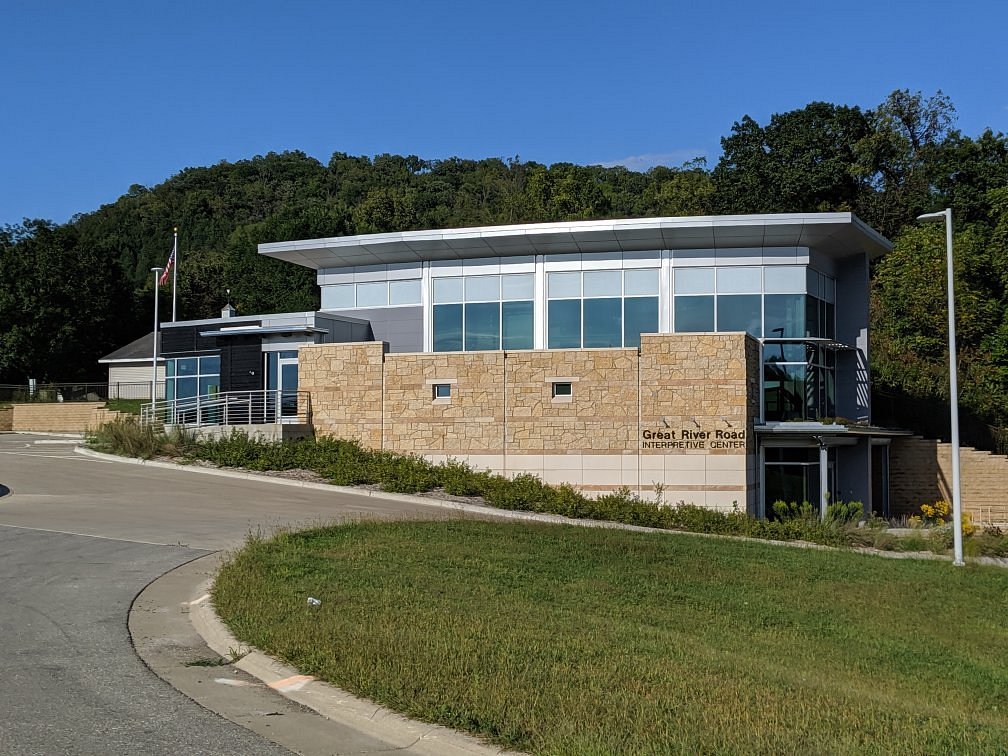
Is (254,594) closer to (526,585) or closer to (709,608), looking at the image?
(526,585)

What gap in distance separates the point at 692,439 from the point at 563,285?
8.70 m

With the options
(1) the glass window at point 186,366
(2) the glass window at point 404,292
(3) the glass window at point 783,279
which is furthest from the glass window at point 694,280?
(1) the glass window at point 186,366

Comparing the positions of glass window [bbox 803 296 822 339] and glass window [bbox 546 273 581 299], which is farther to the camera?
glass window [bbox 546 273 581 299]

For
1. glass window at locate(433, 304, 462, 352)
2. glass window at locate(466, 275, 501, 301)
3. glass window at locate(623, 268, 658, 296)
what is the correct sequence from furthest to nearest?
glass window at locate(433, 304, 462, 352) → glass window at locate(466, 275, 501, 301) → glass window at locate(623, 268, 658, 296)

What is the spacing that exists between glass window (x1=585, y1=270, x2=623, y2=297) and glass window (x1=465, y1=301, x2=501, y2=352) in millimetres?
3323

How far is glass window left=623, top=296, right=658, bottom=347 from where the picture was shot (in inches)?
1379

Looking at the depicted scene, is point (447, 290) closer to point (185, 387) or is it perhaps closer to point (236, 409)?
point (236, 409)

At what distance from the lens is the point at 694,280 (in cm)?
3488

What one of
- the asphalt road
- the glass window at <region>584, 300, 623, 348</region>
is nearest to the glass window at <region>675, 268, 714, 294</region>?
the glass window at <region>584, 300, 623, 348</region>

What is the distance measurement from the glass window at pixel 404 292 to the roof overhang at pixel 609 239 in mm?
839

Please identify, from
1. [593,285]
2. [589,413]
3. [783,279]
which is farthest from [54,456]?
[783,279]

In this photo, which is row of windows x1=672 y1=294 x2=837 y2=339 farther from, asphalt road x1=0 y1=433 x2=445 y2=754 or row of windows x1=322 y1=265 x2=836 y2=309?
asphalt road x1=0 y1=433 x2=445 y2=754

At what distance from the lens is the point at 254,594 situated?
487 inches

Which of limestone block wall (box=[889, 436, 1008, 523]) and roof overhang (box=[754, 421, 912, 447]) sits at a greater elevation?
roof overhang (box=[754, 421, 912, 447])
